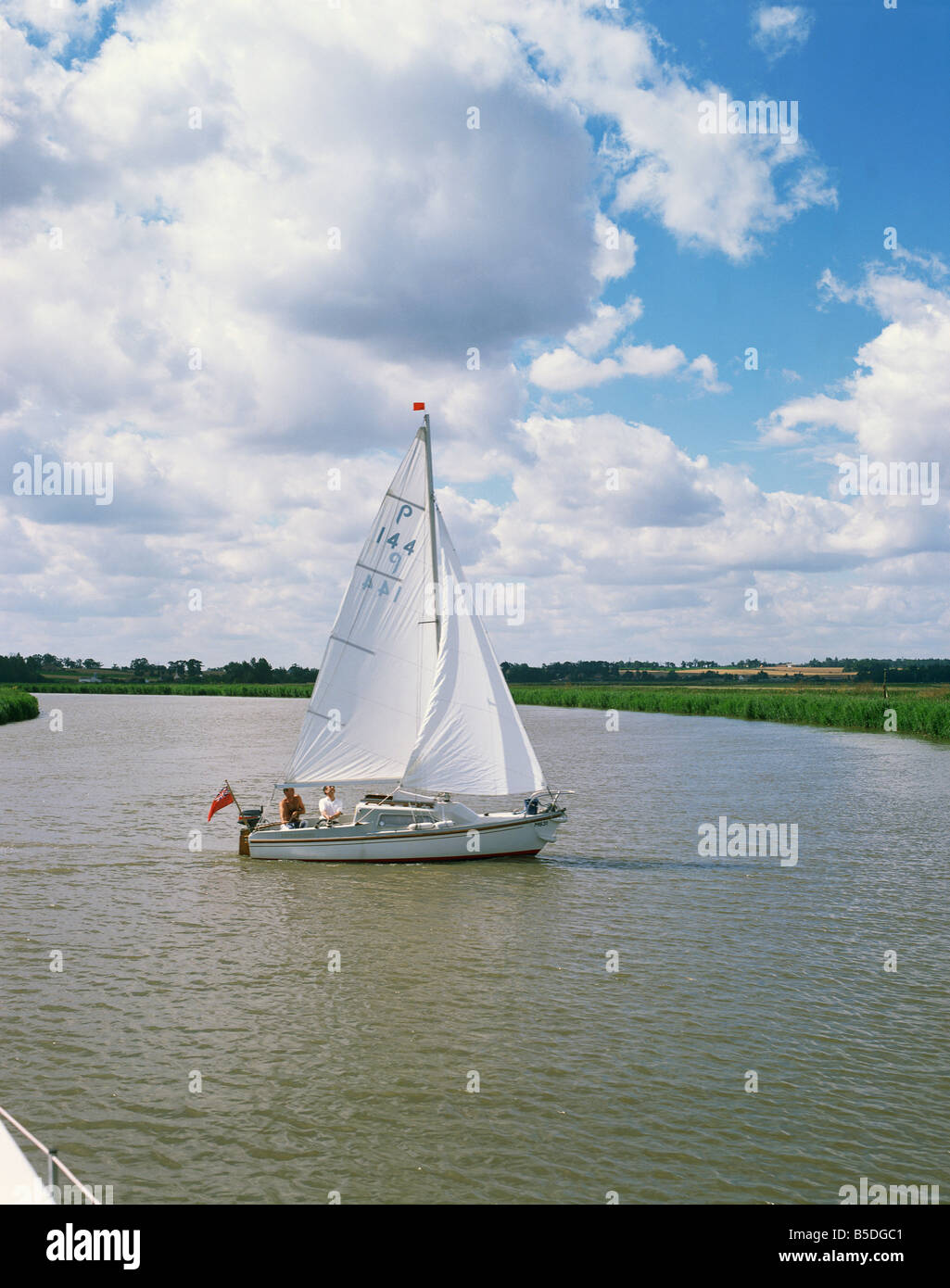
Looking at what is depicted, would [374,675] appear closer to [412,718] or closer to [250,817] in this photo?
[412,718]

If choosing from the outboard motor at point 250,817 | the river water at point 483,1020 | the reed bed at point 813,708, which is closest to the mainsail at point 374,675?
Answer: the outboard motor at point 250,817

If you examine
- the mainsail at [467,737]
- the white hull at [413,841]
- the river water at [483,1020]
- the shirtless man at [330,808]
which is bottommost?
the river water at [483,1020]

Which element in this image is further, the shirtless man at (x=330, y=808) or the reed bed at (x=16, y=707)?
the reed bed at (x=16, y=707)

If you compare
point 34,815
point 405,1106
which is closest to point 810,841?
point 405,1106

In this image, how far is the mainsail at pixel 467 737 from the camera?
2509 centimetres

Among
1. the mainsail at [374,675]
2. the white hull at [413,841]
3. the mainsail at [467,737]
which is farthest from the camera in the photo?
the mainsail at [374,675]


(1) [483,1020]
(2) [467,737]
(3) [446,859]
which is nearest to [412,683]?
(2) [467,737]

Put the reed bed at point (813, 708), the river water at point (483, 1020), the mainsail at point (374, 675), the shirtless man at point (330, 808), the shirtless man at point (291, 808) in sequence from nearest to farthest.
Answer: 1. the river water at point (483, 1020)
2. the mainsail at point (374, 675)
3. the shirtless man at point (330, 808)
4. the shirtless man at point (291, 808)
5. the reed bed at point (813, 708)

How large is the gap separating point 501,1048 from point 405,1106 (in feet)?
6.96

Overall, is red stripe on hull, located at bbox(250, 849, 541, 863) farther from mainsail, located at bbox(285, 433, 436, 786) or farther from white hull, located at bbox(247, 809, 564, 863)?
mainsail, located at bbox(285, 433, 436, 786)

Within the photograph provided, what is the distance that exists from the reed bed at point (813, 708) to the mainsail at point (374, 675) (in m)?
60.2

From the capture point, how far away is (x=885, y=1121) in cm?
Answer: 1112

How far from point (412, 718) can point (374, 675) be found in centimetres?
163

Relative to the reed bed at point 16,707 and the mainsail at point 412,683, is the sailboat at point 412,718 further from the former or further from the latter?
the reed bed at point 16,707
